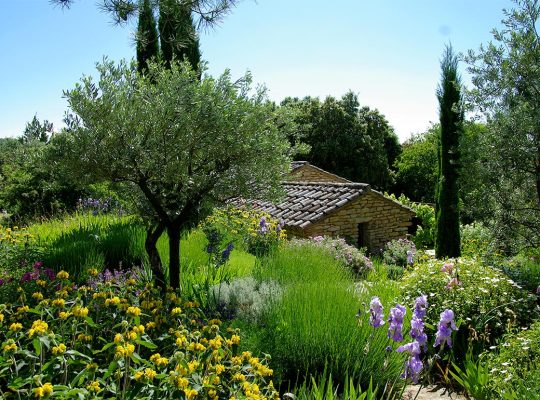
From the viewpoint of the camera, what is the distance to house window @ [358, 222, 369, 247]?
42.6 feet

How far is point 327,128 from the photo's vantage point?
93.9 ft

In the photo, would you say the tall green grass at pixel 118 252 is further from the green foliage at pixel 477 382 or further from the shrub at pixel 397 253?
the shrub at pixel 397 253

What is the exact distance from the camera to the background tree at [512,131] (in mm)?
7215

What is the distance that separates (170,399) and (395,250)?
10.4 m

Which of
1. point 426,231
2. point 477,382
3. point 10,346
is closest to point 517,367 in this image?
point 477,382

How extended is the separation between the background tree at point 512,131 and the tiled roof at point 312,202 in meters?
4.31

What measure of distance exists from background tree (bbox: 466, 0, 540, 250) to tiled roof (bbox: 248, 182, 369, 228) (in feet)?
14.1

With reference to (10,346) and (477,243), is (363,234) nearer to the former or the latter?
(477,243)

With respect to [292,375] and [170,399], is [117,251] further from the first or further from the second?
[170,399]

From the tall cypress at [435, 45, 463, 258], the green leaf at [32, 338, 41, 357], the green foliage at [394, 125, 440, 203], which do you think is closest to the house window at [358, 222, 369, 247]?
the tall cypress at [435, 45, 463, 258]

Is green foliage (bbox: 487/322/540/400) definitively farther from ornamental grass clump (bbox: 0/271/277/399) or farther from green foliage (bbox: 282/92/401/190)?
green foliage (bbox: 282/92/401/190)

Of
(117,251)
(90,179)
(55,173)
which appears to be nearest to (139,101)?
(90,179)

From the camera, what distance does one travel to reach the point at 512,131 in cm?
720

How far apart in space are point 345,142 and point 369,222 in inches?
621
